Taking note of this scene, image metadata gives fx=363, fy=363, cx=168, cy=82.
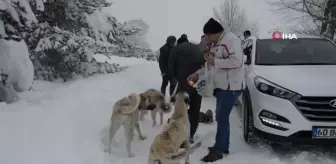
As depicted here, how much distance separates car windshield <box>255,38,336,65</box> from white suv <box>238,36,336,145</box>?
0.05 meters

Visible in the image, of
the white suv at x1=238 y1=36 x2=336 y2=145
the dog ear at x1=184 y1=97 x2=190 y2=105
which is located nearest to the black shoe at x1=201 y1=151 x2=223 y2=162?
the white suv at x1=238 y1=36 x2=336 y2=145

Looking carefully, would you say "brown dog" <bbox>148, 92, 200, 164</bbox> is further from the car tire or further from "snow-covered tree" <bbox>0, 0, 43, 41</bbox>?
"snow-covered tree" <bbox>0, 0, 43, 41</bbox>

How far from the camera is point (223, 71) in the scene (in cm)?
502

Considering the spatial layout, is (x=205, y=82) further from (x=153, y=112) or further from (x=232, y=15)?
(x=232, y=15)

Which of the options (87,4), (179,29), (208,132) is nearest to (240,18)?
(87,4)

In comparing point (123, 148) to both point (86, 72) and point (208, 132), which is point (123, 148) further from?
point (86, 72)

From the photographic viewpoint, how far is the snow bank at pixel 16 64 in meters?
7.59

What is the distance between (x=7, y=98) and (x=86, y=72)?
5928 mm

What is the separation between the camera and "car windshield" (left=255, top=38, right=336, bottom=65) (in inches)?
236

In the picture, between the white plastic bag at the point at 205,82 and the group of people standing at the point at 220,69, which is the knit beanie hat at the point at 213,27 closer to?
the group of people standing at the point at 220,69

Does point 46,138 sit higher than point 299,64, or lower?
lower

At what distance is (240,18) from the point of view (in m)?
45.1

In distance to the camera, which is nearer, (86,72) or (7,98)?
(7,98)

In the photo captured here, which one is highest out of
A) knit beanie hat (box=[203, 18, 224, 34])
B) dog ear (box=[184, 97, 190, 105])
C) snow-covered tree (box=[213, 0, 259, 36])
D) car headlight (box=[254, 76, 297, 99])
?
knit beanie hat (box=[203, 18, 224, 34])
